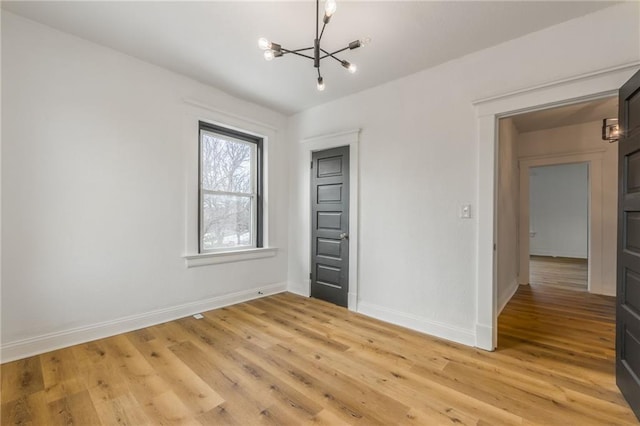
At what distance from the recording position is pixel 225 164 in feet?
12.4

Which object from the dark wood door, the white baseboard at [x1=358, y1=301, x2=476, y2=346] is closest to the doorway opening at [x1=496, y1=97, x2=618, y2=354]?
the white baseboard at [x1=358, y1=301, x2=476, y2=346]

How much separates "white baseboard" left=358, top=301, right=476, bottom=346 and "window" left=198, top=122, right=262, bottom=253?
189 cm

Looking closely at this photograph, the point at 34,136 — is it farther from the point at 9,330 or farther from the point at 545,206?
the point at 545,206

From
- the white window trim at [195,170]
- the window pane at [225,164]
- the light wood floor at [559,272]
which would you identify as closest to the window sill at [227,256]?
the white window trim at [195,170]

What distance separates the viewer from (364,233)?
3453 mm

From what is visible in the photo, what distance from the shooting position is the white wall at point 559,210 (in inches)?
298

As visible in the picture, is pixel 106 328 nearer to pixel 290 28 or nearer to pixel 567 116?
pixel 290 28

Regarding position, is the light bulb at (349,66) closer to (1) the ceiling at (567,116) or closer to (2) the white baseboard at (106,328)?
(1) the ceiling at (567,116)

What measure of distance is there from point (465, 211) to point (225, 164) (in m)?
2.96

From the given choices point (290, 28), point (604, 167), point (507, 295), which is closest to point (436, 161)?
point (290, 28)

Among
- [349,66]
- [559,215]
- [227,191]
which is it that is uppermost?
[349,66]

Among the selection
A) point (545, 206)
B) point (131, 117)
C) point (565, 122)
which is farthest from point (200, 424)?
point (545, 206)

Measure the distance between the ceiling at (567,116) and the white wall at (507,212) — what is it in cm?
18

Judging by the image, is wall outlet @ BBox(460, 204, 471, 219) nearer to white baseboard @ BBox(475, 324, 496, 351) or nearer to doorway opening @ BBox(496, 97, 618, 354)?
doorway opening @ BBox(496, 97, 618, 354)
